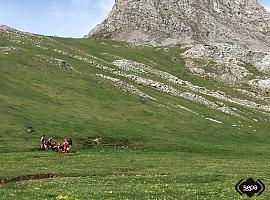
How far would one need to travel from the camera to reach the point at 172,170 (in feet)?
173

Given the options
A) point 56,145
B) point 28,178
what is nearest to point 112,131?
point 56,145

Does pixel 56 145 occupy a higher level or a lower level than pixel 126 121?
lower

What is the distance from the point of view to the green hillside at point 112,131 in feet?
135

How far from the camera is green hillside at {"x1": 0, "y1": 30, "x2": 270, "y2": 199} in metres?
41.1

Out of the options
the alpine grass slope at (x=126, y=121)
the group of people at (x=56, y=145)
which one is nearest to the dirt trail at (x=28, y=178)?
the alpine grass slope at (x=126, y=121)

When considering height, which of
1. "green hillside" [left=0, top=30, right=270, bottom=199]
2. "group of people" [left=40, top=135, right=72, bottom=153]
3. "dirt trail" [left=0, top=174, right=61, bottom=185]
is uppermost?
"green hillside" [left=0, top=30, right=270, bottom=199]

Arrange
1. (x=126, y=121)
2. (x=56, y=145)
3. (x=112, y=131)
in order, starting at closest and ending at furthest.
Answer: (x=56, y=145), (x=112, y=131), (x=126, y=121)

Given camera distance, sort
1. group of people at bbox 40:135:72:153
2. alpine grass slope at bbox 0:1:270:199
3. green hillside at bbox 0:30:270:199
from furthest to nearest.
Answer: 1. group of people at bbox 40:135:72:153
2. alpine grass slope at bbox 0:1:270:199
3. green hillside at bbox 0:30:270:199

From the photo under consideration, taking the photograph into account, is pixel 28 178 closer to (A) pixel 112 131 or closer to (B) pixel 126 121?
(A) pixel 112 131

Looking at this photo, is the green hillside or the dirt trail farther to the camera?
the dirt trail

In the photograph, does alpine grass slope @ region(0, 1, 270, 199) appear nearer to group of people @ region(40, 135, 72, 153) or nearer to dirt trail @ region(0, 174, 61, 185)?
dirt trail @ region(0, 174, 61, 185)

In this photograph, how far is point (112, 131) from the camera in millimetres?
84438

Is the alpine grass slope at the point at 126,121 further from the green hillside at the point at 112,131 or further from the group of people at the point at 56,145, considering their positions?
the group of people at the point at 56,145

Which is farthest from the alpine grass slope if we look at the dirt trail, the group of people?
the group of people
